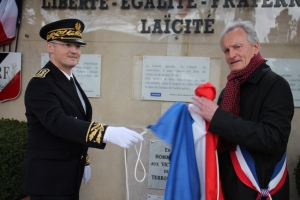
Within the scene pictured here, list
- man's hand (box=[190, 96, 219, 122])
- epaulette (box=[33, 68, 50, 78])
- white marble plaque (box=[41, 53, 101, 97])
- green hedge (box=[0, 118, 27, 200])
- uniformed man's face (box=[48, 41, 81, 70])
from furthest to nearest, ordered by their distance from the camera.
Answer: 1. white marble plaque (box=[41, 53, 101, 97])
2. green hedge (box=[0, 118, 27, 200])
3. uniformed man's face (box=[48, 41, 81, 70])
4. epaulette (box=[33, 68, 50, 78])
5. man's hand (box=[190, 96, 219, 122])

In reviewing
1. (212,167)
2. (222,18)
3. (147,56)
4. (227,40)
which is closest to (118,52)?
(147,56)

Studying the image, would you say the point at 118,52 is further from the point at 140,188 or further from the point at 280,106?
the point at 280,106

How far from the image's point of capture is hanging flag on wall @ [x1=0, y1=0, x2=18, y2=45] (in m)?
4.34

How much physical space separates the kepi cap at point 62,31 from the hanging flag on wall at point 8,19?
2.10 m

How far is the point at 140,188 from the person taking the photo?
13.6 feet

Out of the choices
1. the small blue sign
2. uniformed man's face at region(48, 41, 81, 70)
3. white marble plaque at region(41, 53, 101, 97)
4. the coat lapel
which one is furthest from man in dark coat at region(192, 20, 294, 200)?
white marble plaque at region(41, 53, 101, 97)

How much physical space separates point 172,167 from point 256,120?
59 cm

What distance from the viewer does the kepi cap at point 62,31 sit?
249 centimetres

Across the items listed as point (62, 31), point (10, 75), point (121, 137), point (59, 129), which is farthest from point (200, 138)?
point (10, 75)

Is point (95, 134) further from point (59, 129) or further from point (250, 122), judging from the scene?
point (250, 122)

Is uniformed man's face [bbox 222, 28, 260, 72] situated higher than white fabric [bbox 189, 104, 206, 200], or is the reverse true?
uniformed man's face [bbox 222, 28, 260, 72]

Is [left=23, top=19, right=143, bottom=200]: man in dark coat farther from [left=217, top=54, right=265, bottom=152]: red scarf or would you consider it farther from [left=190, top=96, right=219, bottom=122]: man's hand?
[left=217, top=54, right=265, bottom=152]: red scarf

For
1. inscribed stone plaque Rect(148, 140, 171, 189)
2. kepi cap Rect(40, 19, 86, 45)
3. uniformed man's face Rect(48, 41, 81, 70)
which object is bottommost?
inscribed stone plaque Rect(148, 140, 171, 189)

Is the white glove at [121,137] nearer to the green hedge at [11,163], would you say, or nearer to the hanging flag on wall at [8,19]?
the green hedge at [11,163]
